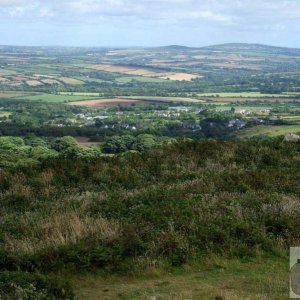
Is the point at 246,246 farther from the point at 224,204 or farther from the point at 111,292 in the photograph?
the point at 111,292

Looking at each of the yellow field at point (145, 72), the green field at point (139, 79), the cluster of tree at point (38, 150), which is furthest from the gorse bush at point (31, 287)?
the yellow field at point (145, 72)

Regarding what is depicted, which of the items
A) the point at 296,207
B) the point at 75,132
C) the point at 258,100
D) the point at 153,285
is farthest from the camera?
the point at 258,100

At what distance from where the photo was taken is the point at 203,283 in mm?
5594

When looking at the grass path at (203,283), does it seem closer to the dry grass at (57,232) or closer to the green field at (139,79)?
the dry grass at (57,232)

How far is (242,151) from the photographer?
530 inches

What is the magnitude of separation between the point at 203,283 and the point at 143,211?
2.25 m

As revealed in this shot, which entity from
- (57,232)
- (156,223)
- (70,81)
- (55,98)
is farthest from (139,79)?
(57,232)

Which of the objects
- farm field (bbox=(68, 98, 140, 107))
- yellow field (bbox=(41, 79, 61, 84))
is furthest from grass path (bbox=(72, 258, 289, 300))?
yellow field (bbox=(41, 79, 61, 84))

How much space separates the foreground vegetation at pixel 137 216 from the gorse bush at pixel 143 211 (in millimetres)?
16

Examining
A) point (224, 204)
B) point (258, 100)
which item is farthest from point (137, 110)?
point (224, 204)

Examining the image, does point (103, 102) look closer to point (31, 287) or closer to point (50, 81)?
point (50, 81)

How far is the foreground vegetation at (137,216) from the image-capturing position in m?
6.09

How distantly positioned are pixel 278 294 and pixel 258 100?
88.8 meters

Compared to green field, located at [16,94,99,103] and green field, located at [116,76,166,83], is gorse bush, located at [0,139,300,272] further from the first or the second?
green field, located at [116,76,166,83]
